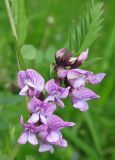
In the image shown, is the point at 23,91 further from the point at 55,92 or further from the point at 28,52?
the point at 28,52

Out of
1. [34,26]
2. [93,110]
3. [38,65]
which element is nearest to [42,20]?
[34,26]

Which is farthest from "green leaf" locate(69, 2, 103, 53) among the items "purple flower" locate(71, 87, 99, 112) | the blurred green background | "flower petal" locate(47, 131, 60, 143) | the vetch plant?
the blurred green background

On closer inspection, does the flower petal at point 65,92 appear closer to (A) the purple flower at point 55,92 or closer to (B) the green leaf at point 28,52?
(A) the purple flower at point 55,92

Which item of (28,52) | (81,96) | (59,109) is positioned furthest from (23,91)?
(59,109)

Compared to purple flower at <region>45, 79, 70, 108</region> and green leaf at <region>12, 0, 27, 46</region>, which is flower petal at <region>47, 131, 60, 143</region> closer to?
purple flower at <region>45, 79, 70, 108</region>

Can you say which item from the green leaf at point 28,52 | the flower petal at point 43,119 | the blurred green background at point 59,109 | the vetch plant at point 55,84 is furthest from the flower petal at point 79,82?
the blurred green background at point 59,109

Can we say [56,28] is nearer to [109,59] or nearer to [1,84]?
[109,59]

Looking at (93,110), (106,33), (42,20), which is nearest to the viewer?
(93,110)
